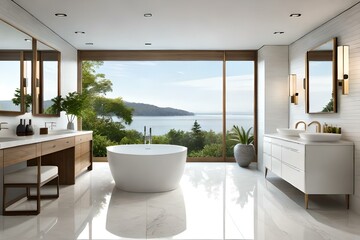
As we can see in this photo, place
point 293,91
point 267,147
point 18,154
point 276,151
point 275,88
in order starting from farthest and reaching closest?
point 275,88 → point 293,91 → point 267,147 → point 276,151 → point 18,154

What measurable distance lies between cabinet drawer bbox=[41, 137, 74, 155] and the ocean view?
3.07m

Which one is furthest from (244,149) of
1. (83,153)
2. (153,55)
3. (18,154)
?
(18,154)

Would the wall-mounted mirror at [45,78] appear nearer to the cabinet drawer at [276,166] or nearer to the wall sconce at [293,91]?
the cabinet drawer at [276,166]

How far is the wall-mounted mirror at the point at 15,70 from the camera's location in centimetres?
378

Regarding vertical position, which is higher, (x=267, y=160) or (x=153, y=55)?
(x=153, y=55)

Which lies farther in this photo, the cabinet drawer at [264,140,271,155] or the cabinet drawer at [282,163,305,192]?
the cabinet drawer at [264,140,271,155]

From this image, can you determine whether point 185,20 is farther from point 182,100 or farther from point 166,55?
point 182,100

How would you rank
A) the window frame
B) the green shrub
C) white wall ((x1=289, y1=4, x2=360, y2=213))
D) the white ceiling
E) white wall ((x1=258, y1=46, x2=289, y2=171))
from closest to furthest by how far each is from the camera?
1. white wall ((x1=289, y1=4, x2=360, y2=213))
2. the white ceiling
3. white wall ((x1=258, y1=46, x2=289, y2=171))
4. the window frame
5. the green shrub

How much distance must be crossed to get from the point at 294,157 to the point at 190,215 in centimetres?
158

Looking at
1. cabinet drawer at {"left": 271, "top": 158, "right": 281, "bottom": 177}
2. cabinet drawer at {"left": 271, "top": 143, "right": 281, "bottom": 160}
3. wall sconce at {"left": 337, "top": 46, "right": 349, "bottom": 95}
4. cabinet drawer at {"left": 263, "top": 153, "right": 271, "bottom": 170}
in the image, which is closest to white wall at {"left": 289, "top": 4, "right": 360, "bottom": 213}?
wall sconce at {"left": 337, "top": 46, "right": 349, "bottom": 95}

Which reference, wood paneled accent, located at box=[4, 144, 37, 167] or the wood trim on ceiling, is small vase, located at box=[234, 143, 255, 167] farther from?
wood paneled accent, located at box=[4, 144, 37, 167]

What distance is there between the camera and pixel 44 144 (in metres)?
3.78

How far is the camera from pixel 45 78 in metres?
5.04

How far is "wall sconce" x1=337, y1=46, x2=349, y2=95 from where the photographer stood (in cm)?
394
